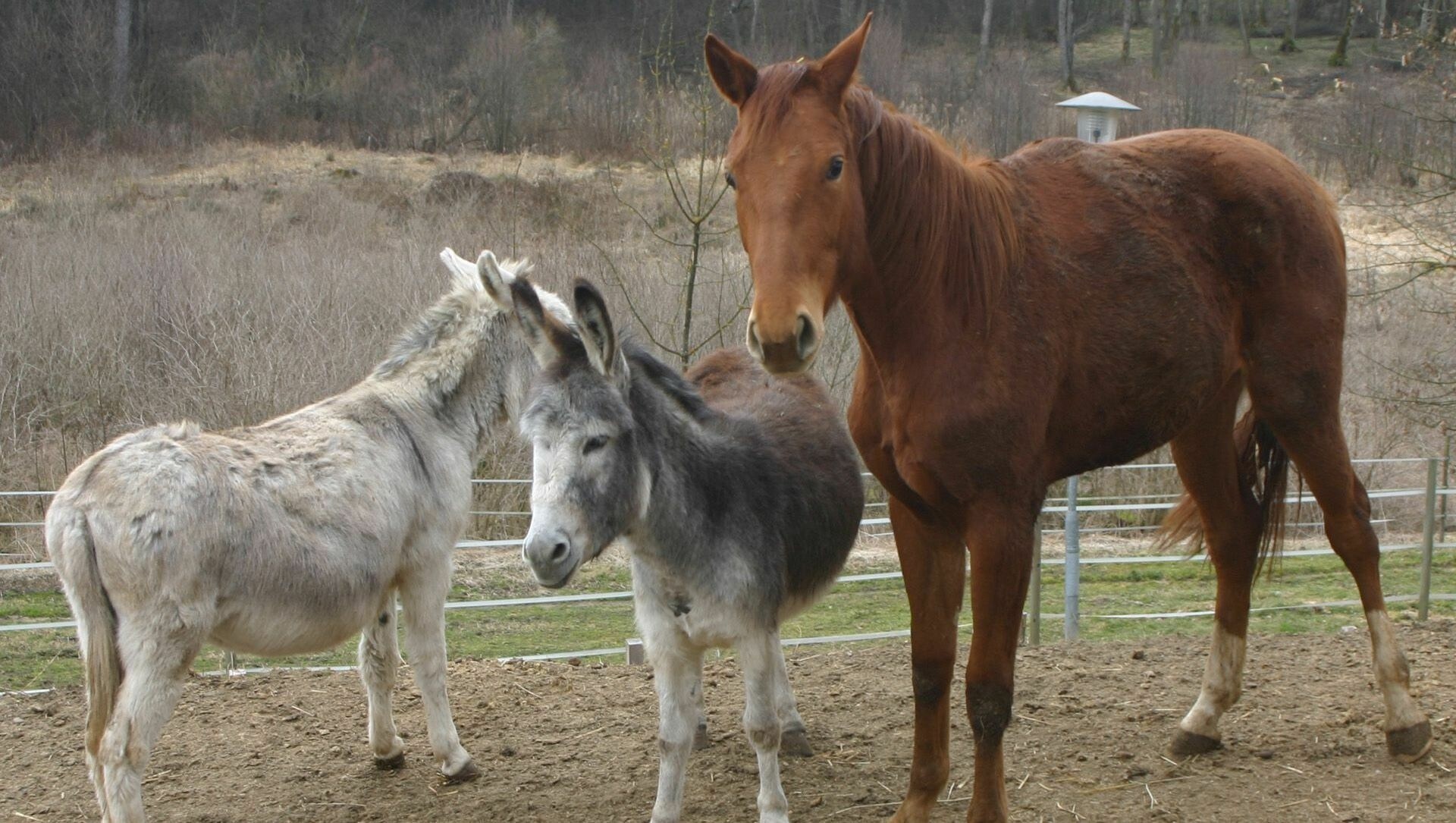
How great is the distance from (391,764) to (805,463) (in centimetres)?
230

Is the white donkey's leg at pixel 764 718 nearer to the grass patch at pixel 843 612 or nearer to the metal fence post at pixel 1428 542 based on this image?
the grass patch at pixel 843 612

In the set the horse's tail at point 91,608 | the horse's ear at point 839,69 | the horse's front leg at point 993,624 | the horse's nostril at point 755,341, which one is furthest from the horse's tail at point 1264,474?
the horse's tail at point 91,608

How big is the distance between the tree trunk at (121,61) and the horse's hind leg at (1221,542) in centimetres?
3131

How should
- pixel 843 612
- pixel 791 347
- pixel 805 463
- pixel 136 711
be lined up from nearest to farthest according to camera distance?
1. pixel 791 347
2. pixel 136 711
3. pixel 805 463
4. pixel 843 612

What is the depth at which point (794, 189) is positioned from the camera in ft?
11.7

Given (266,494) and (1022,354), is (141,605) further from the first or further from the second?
(1022,354)

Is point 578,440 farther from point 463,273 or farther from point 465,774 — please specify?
point 465,774

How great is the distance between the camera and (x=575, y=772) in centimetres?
553

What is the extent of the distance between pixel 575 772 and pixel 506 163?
26.0m

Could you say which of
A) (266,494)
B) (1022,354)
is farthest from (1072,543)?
(266,494)

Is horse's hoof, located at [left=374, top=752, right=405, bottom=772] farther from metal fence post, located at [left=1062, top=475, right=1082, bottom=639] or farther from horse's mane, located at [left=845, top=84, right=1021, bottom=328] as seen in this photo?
metal fence post, located at [left=1062, top=475, right=1082, bottom=639]

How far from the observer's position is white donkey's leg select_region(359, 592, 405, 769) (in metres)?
5.48

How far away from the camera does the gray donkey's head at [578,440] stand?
3971mm

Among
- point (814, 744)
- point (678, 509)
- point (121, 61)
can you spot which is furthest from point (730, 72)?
point (121, 61)
